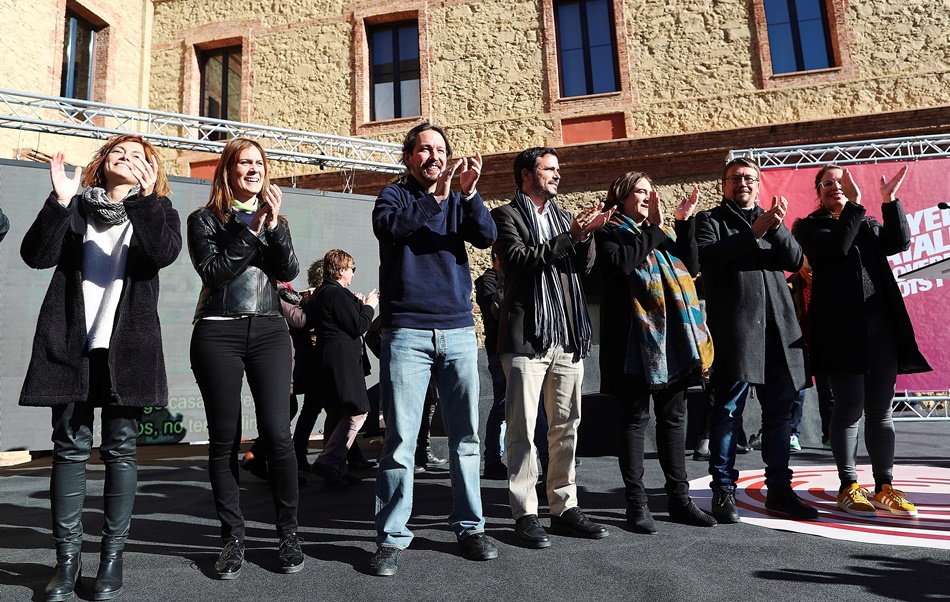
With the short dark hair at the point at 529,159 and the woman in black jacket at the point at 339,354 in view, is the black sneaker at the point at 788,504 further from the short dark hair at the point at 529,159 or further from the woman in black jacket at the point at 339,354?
the woman in black jacket at the point at 339,354

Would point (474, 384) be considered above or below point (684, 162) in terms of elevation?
below

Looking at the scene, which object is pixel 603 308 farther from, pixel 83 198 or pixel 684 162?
pixel 684 162

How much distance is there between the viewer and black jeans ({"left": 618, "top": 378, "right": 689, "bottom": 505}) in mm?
2934

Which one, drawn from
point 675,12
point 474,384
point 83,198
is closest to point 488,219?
point 474,384

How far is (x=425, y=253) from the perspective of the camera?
8.63 ft

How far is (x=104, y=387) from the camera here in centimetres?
228

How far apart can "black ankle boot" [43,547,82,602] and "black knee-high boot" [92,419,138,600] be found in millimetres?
74

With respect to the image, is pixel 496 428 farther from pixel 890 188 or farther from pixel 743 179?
pixel 890 188

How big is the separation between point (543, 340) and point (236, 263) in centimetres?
133

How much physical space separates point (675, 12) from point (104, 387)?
10.1m

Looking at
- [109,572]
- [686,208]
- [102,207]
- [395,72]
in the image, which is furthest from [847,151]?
[109,572]

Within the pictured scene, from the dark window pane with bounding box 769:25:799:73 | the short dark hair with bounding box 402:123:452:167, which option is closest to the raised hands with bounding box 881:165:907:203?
the short dark hair with bounding box 402:123:452:167

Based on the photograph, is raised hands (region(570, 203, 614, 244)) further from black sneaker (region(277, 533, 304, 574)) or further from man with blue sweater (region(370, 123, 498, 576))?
black sneaker (region(277, 533, 304, 574))

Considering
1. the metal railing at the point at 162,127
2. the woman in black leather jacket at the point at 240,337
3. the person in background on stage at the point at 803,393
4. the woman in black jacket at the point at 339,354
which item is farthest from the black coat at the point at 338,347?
the metal railing at the point at 162,127
